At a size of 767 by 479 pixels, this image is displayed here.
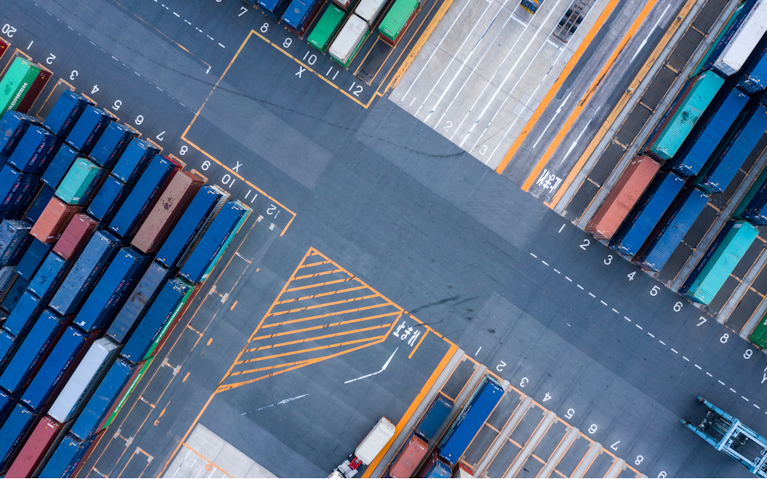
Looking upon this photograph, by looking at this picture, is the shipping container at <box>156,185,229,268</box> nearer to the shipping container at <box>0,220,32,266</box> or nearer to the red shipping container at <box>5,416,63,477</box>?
the shipping container at <box>0,220,32,266</box>

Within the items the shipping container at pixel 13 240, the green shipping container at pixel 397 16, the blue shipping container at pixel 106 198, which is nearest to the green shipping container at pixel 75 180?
the blue shipping container at pixel 106 198

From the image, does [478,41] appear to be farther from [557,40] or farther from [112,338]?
[112,338]

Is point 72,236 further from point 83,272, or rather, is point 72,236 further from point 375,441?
point 375,441

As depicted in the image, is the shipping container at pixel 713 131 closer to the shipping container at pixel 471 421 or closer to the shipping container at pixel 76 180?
the shipping container at pixel 471 421

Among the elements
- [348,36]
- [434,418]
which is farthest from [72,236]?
[434,418]

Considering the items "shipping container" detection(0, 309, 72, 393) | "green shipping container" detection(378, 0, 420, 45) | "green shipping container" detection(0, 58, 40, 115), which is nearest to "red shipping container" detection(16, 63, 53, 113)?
"green shipping container" detection(0, 58, 40, 115)

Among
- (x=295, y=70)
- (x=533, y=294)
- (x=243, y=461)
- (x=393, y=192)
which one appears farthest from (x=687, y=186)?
(x=243, y=461)
